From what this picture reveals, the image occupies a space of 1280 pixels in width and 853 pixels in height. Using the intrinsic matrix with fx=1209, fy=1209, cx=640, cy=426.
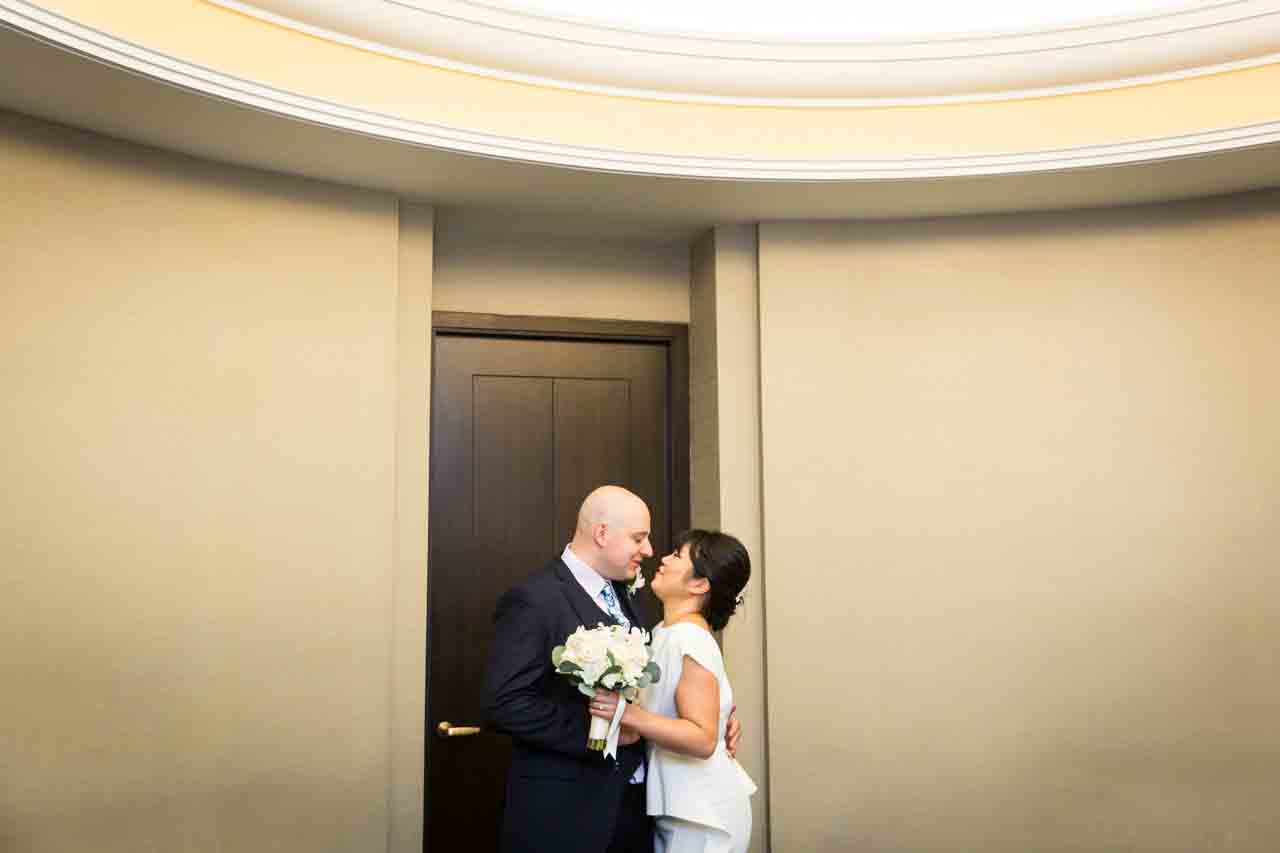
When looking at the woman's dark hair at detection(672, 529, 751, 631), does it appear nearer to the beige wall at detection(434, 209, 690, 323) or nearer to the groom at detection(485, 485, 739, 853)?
the groom at detection(485, 485, 739, 853)

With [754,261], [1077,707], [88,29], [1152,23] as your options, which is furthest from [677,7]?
[1077,707]

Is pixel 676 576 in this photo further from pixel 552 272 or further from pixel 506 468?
pixel 552 272

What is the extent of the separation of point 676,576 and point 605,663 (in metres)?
0.56

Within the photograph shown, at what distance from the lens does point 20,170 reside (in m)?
3.75

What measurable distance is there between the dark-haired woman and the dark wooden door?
169 centimetres

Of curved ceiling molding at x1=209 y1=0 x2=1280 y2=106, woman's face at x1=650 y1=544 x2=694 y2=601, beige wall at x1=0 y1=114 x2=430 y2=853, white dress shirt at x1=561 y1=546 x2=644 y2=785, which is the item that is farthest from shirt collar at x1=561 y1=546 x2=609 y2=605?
curved ceiling molding at x1=209 y1=0 x2=1280 y2=106

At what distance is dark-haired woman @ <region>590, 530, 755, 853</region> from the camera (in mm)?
3047

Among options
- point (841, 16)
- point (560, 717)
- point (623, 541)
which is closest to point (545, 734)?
point (560, 717)

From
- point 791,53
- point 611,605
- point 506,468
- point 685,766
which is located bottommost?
point 685,766

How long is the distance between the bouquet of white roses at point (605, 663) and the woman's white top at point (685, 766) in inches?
10.3

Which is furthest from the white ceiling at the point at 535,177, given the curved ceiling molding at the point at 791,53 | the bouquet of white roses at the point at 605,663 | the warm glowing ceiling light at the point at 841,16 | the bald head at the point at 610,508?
the bouquet of white roses at the point at 605,663

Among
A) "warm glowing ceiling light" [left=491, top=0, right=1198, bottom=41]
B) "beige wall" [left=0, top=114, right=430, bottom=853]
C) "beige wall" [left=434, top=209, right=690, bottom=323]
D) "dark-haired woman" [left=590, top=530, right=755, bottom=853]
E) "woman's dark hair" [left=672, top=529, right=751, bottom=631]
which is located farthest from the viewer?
"beige wall" [left=434, top=209, right=690, bottom=323]

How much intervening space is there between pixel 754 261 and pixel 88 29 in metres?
2.71

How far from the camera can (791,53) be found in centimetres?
437
